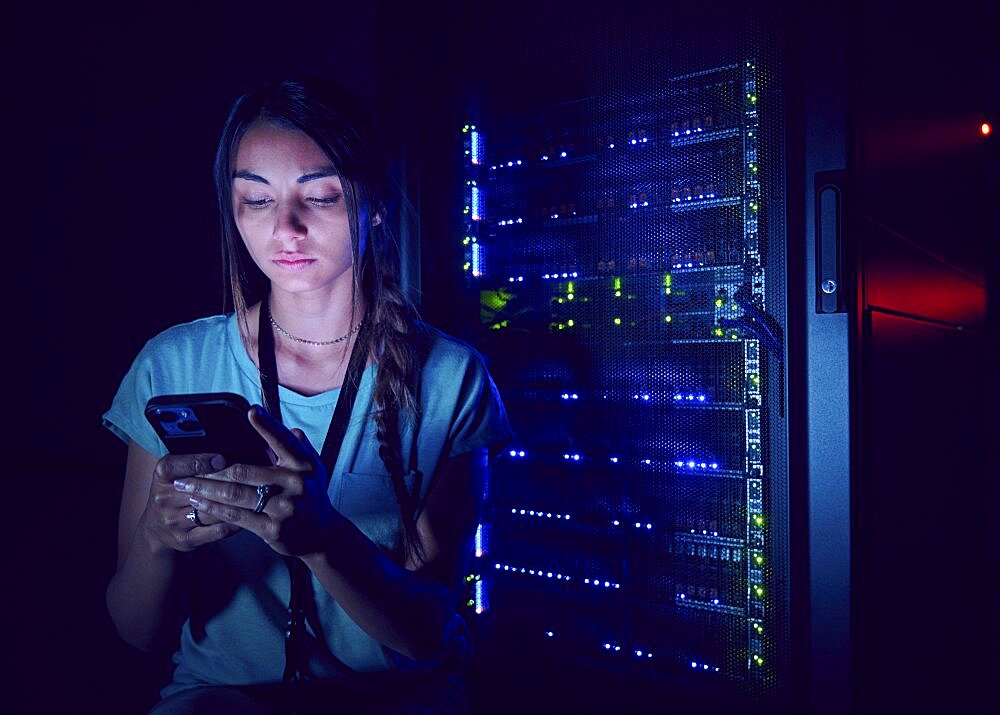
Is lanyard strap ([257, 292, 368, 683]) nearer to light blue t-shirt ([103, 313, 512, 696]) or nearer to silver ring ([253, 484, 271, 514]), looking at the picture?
light blue t-shirt ([103, 313, 512, 696])

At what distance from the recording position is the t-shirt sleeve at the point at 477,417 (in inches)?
57.7

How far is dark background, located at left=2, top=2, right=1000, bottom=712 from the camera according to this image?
5.44 feet

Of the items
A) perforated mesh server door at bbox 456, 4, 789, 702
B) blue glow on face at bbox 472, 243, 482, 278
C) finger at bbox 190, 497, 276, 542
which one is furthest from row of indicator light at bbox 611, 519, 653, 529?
finger at bbox 190, 497, 276, 542

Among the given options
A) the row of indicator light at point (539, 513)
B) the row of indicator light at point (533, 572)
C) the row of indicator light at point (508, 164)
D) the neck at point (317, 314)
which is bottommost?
the row of indicator light at point (533, 572)

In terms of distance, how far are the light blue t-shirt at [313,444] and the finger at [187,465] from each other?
0.36 m

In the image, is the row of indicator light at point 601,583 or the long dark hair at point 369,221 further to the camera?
the row of indicator light at point 601,583

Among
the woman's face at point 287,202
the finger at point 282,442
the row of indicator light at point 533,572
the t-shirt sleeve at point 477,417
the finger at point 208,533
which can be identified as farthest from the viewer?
the row of indicator light at point 533,572

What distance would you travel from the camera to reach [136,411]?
1.40 m

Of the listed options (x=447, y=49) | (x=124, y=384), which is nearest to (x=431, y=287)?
(x=447, y=49)

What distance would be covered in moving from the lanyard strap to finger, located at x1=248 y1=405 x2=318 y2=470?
0.50ft

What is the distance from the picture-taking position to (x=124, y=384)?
1.44 meters

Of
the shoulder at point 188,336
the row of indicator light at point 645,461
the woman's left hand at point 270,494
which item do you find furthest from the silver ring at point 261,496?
the row of indicator light at point 645,461

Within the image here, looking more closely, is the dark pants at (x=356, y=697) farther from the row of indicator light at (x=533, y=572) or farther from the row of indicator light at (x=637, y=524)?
the row of indicator light at (x=637, y=524)

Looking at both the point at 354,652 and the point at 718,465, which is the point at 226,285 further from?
the point at 718,465
